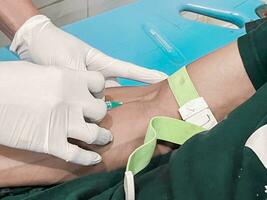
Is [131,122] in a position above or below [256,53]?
below

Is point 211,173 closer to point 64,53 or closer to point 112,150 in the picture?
point 112,150

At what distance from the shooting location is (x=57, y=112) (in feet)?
2.50

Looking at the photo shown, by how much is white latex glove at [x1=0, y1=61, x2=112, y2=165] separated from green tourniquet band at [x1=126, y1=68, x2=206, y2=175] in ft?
0.26

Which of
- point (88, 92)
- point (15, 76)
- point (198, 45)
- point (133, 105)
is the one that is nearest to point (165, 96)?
point (133, 105)

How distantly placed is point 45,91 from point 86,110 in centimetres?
8

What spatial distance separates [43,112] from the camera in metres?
0.76

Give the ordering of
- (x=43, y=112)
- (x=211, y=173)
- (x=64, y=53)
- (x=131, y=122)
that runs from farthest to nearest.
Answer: (x=64, y=53), (x=131, y=122), (x=43, y=112), (x=211, y=173)

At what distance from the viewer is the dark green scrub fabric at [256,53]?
806mm

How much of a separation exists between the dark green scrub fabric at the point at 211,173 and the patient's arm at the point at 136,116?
69mm

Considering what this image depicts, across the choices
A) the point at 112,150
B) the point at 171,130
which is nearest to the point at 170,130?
the point at 171,130

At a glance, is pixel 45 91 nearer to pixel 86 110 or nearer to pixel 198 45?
pixel 86 110

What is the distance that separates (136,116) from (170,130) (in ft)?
0.25

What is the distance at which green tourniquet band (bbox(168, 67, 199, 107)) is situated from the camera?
0.88 metres

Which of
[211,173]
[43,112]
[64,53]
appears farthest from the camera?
[64,53]
